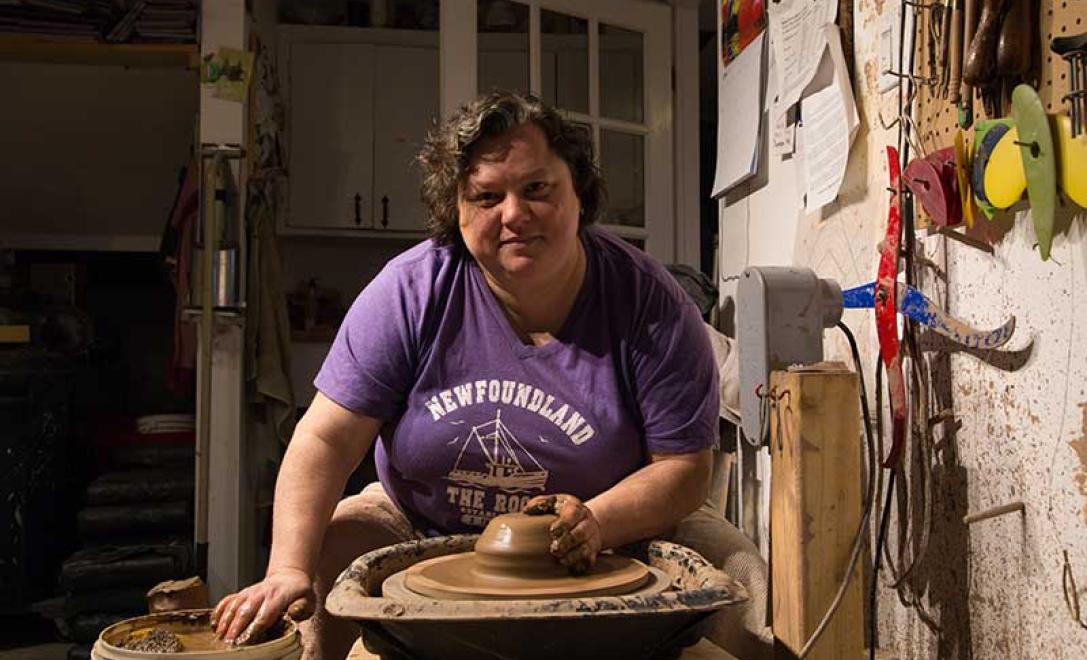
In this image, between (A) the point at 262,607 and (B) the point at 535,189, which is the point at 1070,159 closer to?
(B) the point at 535,189

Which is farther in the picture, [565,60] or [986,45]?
[565,60]

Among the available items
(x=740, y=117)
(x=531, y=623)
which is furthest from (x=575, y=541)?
(x=740, y=117)

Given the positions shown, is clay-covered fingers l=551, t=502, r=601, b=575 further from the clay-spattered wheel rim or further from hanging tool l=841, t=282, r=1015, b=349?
hanging tool l=841, t=282, r=1015, b=349

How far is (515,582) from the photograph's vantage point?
1.11 metres

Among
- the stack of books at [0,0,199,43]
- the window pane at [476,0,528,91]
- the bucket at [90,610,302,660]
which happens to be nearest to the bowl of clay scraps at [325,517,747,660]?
the bucket at [90,610,302,660]

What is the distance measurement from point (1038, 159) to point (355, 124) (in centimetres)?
349

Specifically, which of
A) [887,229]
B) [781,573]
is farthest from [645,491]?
[887,229]

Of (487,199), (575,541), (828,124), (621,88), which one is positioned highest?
(621,88)

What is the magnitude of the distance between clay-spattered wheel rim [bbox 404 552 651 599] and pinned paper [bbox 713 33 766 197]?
1.45 meters

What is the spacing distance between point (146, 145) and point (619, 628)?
371 cm

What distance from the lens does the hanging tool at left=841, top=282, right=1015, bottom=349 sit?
131 centimetres

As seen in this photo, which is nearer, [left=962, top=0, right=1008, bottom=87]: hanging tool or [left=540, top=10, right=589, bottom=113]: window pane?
[left=962, top=0, right=1008, bottom=87]: hanging tool

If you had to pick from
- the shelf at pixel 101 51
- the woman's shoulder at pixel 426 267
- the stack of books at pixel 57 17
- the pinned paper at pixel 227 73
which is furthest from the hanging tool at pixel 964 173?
the stack of books at pixel 57 17

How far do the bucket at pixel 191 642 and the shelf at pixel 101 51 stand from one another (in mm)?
2437
